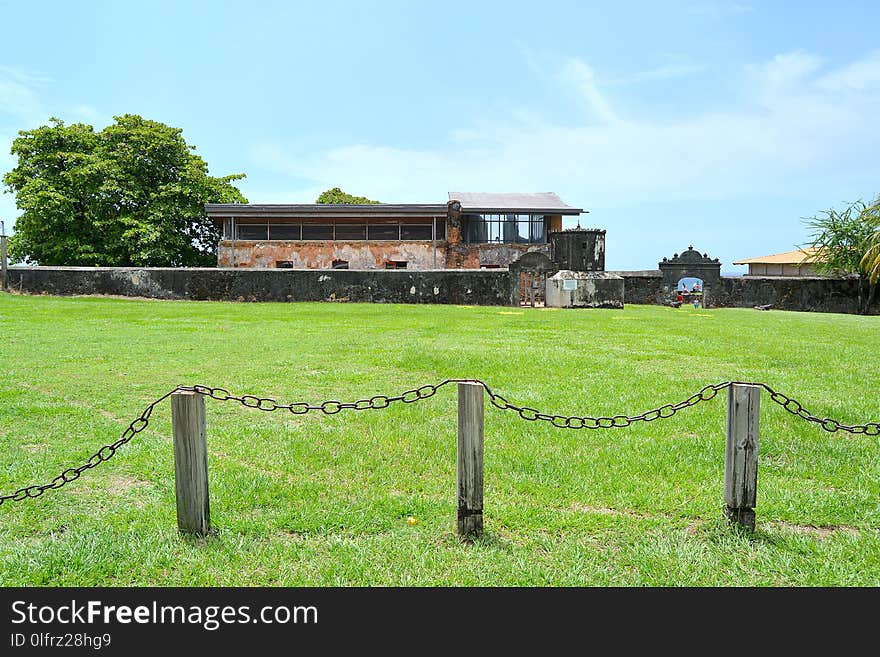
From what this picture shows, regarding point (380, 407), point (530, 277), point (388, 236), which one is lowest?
point (380, 407)

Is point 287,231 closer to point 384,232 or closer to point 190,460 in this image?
point 384,232

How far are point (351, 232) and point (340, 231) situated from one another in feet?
1.88

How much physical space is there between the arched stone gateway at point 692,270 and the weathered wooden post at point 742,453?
24332 millimetres

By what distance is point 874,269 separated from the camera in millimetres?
23750

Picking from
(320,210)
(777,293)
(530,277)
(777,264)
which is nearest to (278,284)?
(530,277)

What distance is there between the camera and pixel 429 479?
4227 millimetres

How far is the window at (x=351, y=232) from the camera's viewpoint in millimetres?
34094

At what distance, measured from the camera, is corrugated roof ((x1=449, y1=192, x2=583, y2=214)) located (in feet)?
109

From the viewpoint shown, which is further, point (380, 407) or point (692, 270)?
point (692, 270)

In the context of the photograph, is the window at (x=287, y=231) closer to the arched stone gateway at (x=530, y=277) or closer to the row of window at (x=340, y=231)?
the row of window at (x=340, y=231)

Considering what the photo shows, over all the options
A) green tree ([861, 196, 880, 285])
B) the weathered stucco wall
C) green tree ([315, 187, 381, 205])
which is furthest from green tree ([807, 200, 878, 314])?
green tree ([315, 187, 381, 205])

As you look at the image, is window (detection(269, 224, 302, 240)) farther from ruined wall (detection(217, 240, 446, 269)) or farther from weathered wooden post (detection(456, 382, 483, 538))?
weathered wooden post (detection(456, 382, 483, 538))

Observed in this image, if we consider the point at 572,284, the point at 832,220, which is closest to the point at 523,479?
the point at 572,284

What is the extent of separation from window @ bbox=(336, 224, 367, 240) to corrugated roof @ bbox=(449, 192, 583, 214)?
5318 millimetres
